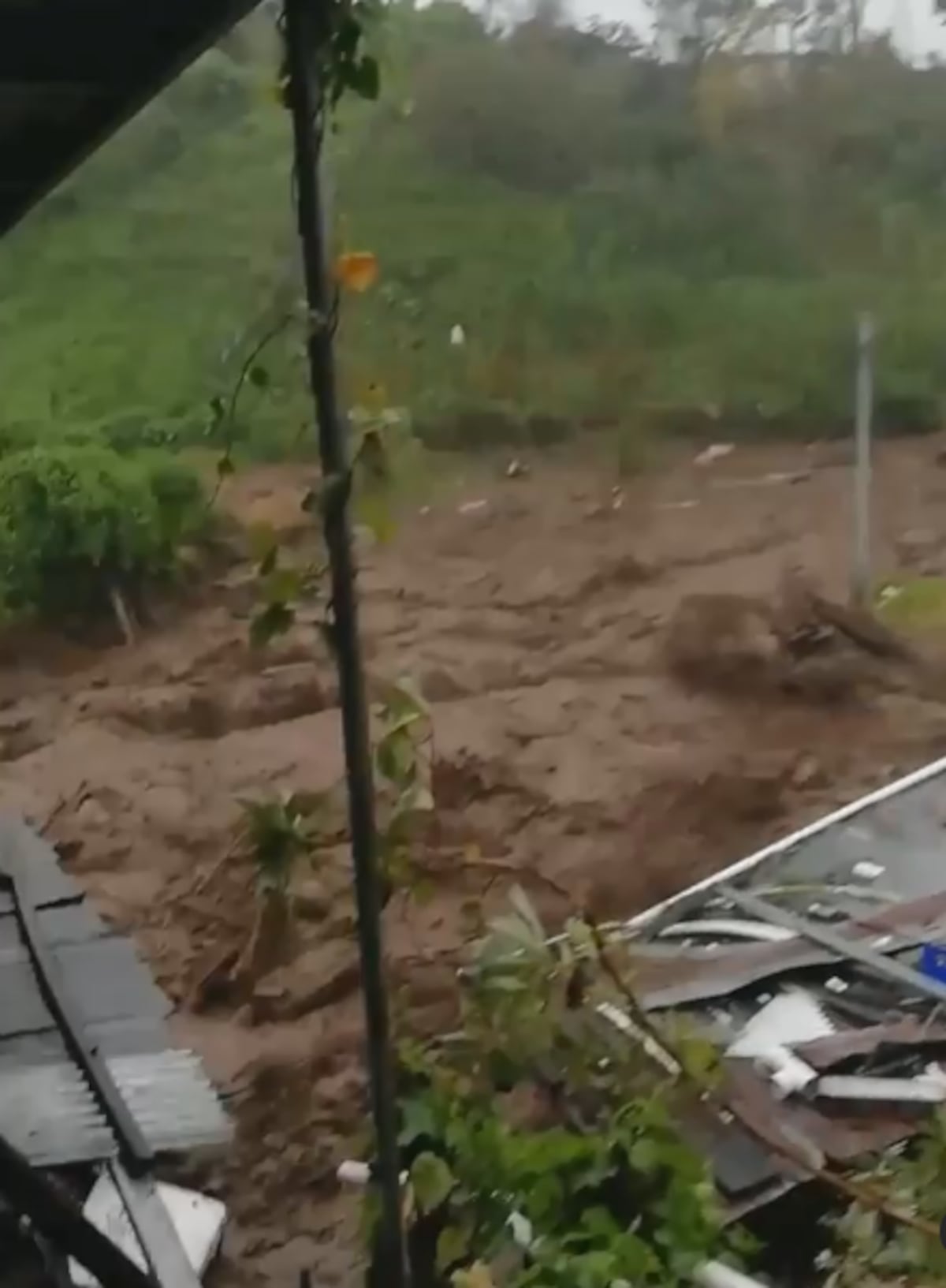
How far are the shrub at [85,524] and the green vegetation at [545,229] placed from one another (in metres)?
0.06

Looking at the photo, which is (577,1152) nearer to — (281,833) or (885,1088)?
(885,1088)

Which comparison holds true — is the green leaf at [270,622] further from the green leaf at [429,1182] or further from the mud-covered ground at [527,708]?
the mud-covered ground at [527,708]

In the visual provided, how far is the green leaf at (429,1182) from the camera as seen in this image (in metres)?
1.31

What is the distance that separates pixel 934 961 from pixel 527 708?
2.27ft

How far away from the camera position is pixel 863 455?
2.16 metres

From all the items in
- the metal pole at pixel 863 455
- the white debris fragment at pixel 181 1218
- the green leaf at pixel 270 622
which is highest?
the green leaf at pixel 270 622

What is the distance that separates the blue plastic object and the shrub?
1073mm

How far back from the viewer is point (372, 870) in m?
0.93

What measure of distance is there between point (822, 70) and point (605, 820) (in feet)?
3.37

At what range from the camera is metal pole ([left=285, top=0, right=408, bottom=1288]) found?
2.63 feet

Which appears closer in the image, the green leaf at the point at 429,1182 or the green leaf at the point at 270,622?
the green leaf at the point at 270,622

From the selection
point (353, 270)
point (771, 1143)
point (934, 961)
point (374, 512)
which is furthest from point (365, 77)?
point (934, 961)

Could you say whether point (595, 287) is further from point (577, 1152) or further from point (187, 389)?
point (577, 1152)

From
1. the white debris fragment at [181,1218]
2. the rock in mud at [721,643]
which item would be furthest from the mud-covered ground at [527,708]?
the white debris fragment at [181,1218]
